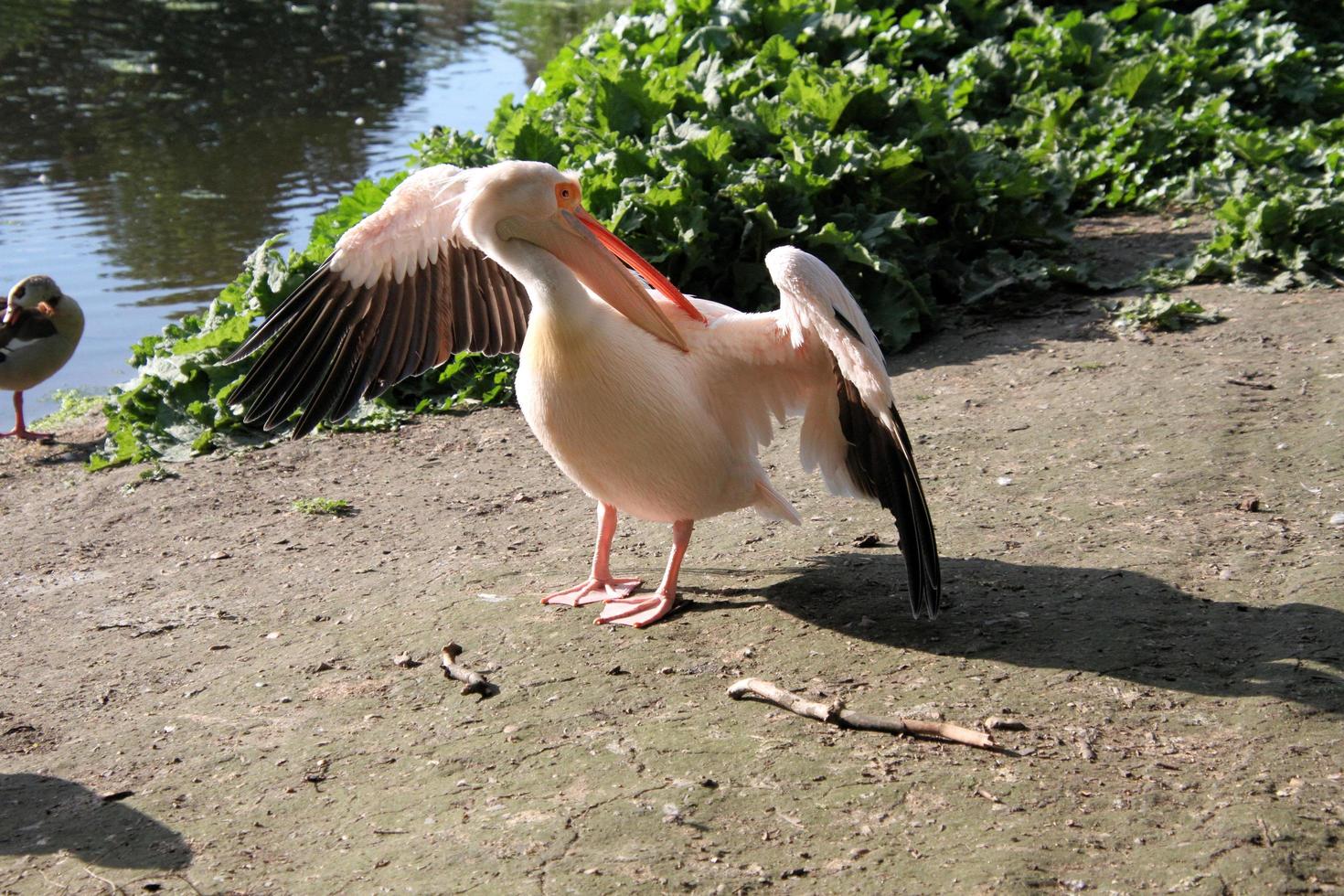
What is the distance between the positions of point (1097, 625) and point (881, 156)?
357cm

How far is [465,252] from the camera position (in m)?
4.56

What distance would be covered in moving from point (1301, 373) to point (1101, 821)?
127 inches

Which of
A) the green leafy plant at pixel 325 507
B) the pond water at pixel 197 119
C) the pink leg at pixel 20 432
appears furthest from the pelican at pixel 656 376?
the pond water at pixel 197 119

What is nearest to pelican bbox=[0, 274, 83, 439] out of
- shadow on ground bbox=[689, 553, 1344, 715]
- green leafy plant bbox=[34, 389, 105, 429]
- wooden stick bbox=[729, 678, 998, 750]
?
green leafy plant bbox=[34, 389, 105, 429]

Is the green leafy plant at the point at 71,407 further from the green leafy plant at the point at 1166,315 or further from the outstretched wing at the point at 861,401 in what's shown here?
the green leafy plant at the point at 1166,315

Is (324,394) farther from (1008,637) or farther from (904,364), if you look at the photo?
(904,364)

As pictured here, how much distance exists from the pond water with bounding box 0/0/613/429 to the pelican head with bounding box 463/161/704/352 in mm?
4862

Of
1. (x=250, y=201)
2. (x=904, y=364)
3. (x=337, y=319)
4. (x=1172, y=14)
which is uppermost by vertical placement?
(x=1172, y=14)

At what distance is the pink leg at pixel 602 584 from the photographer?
13.4ft

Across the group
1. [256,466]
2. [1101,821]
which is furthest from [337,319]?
[1101,821]

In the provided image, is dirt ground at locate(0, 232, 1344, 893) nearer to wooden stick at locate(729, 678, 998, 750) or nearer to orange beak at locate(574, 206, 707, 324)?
wooden stick at locate(729, 678, 998, 750)

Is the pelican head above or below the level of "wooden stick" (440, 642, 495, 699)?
above

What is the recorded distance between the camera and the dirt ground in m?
2.80

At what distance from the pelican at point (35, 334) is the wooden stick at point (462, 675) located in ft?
13.9
